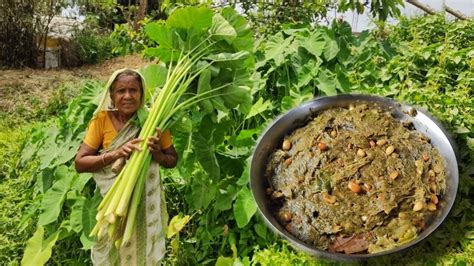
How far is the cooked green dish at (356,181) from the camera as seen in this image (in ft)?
5.44

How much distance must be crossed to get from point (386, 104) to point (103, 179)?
1086mm

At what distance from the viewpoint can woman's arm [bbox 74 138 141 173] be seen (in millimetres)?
1979

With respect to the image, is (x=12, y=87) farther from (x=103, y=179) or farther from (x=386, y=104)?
(x=386, y=104)

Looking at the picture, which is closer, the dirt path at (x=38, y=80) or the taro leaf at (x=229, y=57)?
the taro leaf at (x=229, y=57)

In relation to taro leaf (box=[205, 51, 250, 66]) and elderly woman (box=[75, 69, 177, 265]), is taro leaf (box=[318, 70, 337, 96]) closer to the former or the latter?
taro leaf (box=[205, 51, 250, 66])

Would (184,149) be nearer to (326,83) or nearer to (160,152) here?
(160,152)

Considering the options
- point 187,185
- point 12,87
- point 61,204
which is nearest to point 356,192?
point 187,185

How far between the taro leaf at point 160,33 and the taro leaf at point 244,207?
0.77 meters

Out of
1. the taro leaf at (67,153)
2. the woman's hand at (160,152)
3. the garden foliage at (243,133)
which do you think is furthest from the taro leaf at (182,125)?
the taro leaf at (67,153)

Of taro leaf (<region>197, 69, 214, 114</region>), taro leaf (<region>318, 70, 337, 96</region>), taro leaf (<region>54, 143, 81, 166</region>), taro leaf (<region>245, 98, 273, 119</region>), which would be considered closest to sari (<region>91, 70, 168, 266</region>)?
taro leaf (<region>197, 69, 214, 114</region>)

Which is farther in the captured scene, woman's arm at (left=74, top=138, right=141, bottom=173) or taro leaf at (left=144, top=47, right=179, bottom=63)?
taro leaf at (left=144, top=47, right=179, bottom=63)

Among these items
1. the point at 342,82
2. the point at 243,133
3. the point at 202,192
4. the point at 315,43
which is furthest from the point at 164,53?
the point at 315,43

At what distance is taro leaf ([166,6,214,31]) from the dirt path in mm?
4482

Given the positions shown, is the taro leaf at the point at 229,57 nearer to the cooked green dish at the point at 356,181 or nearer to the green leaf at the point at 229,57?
the green leaf at the point at 229,57
